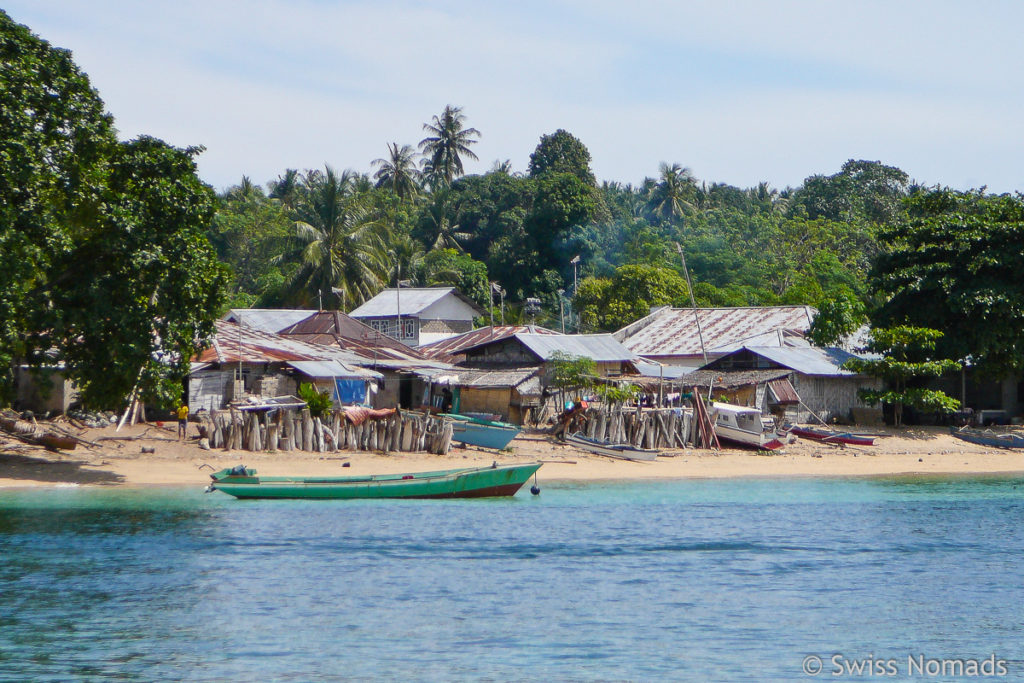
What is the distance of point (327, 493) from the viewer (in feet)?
89.8

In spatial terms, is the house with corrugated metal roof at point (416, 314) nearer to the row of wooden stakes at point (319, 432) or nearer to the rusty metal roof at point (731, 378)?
the rusty metal roof at point (731, 378)

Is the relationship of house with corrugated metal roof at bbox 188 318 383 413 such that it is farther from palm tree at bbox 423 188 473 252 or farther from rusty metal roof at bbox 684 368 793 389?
palm tree at bbox 423 188 473 252

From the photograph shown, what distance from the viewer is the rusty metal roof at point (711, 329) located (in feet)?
175

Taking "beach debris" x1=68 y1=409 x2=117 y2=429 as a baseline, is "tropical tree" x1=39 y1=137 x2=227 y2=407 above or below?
above

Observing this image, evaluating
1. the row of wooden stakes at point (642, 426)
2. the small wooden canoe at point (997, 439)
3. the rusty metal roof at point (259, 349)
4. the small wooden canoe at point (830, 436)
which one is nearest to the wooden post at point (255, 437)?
the rusty metal roof at point (259, 349)

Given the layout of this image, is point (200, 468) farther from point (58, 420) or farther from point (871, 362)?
point (871, 362)

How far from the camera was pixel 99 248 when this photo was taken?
2752cm

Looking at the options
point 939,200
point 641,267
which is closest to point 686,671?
point 939,200

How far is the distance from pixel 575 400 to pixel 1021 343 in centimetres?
1804

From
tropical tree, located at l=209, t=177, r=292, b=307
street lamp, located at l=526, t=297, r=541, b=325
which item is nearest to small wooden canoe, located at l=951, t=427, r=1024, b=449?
street lamp, located at l=526, t=297, r=541, b=325

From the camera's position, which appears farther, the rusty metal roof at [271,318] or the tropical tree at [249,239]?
the tropical tree at [249,239]

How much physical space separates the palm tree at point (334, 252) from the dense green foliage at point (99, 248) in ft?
117

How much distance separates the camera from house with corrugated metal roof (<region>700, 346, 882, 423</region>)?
44.2 metres

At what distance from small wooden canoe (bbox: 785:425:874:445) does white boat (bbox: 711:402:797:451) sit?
173 cm
